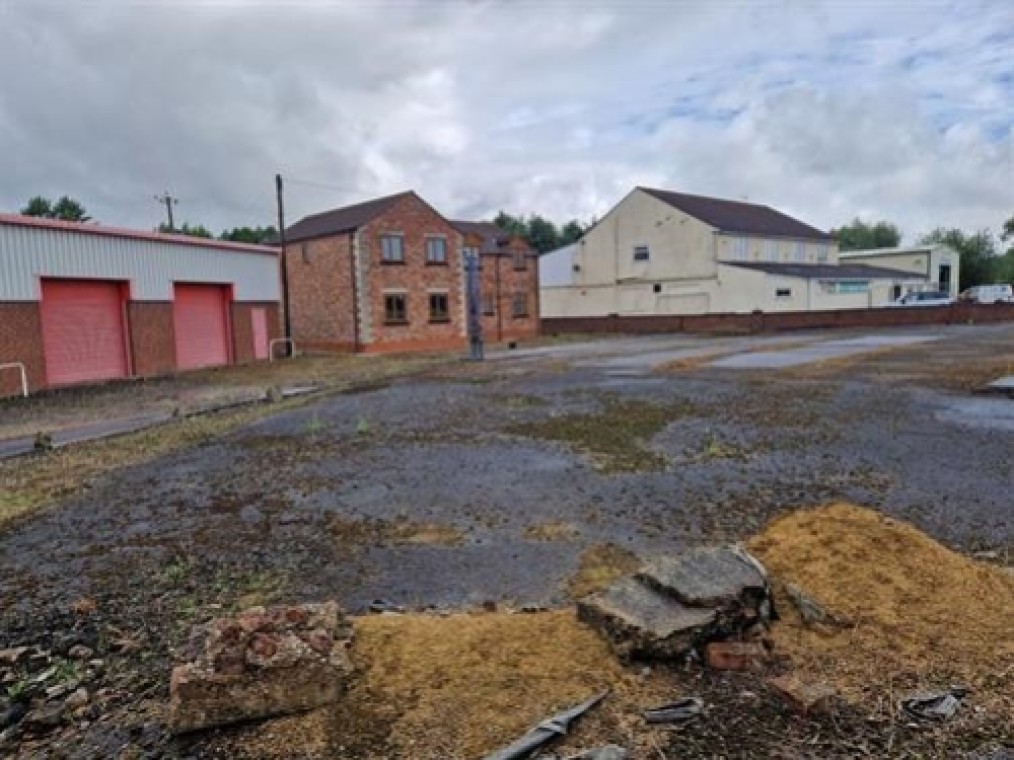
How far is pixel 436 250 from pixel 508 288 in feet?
21.0

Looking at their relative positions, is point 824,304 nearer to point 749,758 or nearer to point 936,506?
point 936,506

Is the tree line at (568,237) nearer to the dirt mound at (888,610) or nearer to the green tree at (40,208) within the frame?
the green tree at (40,208)

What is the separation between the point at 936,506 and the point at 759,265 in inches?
1458

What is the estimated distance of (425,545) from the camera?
200 inches

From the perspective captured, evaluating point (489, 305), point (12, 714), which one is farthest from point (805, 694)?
point (489, 305)

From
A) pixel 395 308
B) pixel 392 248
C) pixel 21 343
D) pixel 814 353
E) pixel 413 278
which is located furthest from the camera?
pixel 413 278

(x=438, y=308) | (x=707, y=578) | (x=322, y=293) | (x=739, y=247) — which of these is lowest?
(x=707, y=578)

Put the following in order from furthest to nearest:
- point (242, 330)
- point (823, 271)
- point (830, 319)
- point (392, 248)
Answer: point (823, 271) → point (830, 319) → point (392, 248) → point (242, 330)

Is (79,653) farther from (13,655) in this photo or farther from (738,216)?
(738,216)

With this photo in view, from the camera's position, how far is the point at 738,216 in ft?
149

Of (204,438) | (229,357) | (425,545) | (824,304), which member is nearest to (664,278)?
(824,304)

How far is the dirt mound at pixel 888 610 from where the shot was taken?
9.66ft

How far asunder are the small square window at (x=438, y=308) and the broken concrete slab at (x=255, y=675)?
93.3ft

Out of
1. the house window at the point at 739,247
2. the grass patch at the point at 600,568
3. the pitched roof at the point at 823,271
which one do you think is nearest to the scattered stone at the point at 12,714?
the grass patch at the point at 600,568
